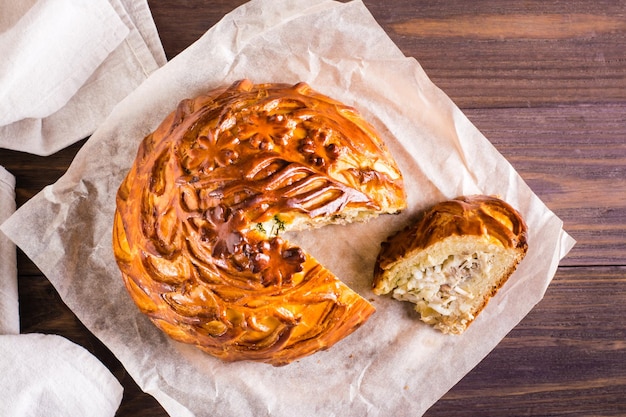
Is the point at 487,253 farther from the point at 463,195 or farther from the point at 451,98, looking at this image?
the point at 451,98

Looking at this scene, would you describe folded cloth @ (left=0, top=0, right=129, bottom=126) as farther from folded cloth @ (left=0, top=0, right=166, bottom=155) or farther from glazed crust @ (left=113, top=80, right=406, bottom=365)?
glazed crust @ (left=113, top=80, right=406, bottom=365)

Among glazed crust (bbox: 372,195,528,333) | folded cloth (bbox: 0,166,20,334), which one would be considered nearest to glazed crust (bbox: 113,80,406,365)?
glazed crust (bbox: 372,195,528,333)

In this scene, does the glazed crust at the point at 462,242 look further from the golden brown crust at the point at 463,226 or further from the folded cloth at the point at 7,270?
the folded cloth at the point at 7,270

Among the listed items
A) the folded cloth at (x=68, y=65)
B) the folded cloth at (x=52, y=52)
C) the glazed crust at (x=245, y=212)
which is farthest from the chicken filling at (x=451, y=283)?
the folded cloth at (x=52, y=52)

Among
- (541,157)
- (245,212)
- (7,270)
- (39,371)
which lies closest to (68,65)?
(7,270)

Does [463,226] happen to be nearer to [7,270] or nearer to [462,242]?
[462,242]
